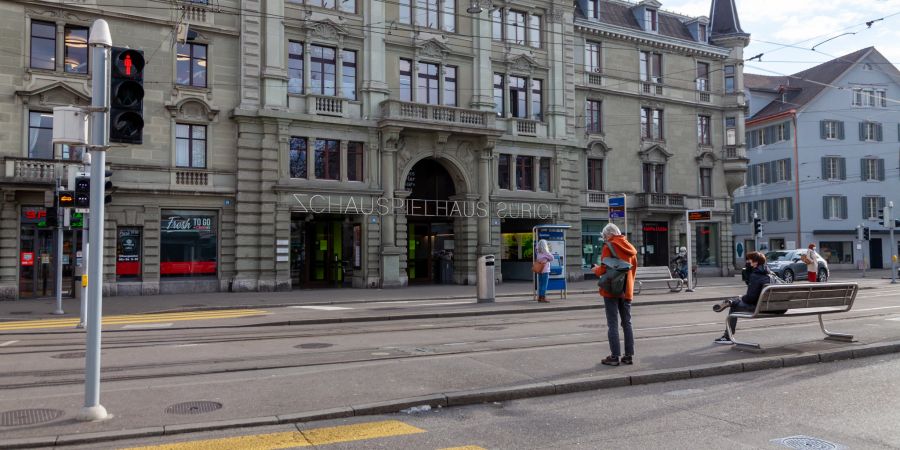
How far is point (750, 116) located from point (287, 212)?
1704 inches

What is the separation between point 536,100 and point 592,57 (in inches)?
182

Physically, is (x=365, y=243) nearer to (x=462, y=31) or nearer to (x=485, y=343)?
(x=462, y=31)

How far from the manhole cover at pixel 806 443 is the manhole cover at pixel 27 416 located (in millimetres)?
6598

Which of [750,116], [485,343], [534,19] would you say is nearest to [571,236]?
[534,19]

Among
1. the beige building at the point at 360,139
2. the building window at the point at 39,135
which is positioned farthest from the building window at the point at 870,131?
the building window at the point at 39,135

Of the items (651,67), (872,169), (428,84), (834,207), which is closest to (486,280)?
(428,84)

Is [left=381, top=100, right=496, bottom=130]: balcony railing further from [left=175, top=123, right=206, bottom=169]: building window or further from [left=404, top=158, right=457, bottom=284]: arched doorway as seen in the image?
[left=175, top=123, right=206, bottom=169]: building window

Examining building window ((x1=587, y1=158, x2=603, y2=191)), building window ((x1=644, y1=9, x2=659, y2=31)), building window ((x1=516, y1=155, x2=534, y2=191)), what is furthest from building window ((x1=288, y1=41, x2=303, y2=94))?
building window ((x1=644, y1=9, x2=659, y2=31))

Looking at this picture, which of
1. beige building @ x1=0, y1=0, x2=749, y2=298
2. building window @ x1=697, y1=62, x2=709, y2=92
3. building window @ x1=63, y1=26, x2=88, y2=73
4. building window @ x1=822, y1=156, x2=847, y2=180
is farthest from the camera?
building window @ x1=822, y1=156, x2=847, y2=180

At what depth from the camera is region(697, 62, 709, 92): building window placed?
133ft

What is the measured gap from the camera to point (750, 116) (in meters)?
55.9

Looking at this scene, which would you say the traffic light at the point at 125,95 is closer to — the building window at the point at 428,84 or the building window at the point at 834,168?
the building window at the point at 428,84

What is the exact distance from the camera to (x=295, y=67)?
28.1 m

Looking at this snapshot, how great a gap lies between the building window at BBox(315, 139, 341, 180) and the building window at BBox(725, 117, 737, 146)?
25.2 m
